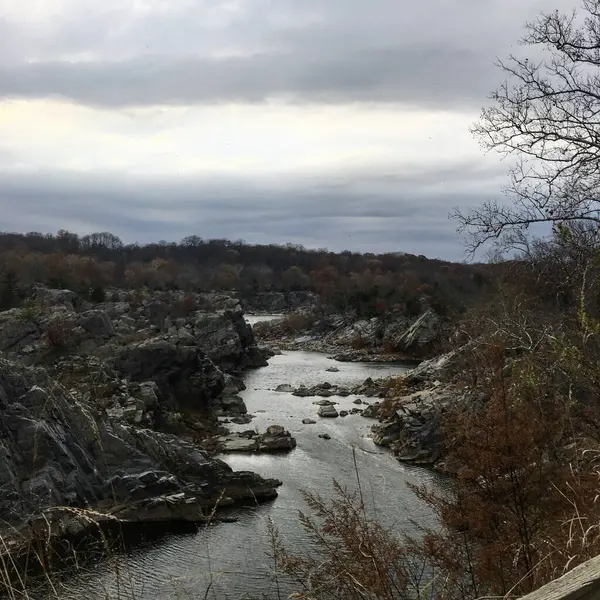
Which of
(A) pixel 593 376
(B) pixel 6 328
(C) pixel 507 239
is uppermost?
(C) pixel 507 239

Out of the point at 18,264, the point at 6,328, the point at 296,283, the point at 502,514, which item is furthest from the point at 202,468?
the point at 296,283

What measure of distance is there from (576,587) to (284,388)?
3777 centimetres

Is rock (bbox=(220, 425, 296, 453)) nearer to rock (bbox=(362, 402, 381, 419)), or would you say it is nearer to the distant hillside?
rock (bbox=(362, 402, 381, 419))

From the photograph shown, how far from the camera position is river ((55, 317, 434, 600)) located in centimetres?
1341

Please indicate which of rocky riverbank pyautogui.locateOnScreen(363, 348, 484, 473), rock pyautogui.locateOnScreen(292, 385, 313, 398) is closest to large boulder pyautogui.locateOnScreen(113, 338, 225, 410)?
rock pyautogui.locateOnScreen(292, 385, 313, 398)

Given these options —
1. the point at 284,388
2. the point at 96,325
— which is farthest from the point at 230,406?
the point at 96,325

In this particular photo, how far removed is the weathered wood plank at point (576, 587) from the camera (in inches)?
75.8

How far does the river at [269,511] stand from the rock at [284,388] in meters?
1.19

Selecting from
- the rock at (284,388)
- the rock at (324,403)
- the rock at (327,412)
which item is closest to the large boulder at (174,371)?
the rock at (284,388)

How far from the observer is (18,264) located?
69.4 m

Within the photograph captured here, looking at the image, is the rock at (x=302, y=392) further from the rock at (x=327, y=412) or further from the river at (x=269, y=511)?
the rock at (x=327, y=412)

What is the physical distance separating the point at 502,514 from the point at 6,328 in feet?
138

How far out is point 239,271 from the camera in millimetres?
110375

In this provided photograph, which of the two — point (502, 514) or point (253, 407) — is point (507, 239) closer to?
point (502, 514)
